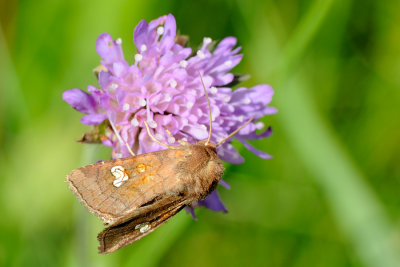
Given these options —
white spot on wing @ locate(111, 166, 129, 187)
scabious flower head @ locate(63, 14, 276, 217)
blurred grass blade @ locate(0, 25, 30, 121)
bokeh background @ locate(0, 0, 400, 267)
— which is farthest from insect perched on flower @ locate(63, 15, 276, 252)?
blurred grass blade @ locate(0, 25, 30, 121)

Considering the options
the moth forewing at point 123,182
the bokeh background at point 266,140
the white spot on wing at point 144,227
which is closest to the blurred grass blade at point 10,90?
the bokeh background at point 266,140

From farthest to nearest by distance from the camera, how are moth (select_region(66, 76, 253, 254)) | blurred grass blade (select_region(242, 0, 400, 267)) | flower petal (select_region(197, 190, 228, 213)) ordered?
blurred grass blade (select_region(242, 0, 400, 267))
flower petal (select_region(197, 190, 228, 213))
moth (select_region(66, 76, 253, 254))

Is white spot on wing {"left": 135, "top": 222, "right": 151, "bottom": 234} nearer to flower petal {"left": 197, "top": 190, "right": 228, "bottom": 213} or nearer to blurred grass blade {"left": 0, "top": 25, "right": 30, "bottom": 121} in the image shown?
flower petal {"left": 197, "top": 190, "right": 228, "bottom": 213}

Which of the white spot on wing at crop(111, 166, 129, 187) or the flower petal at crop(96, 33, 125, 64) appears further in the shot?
the flower petal at crop(96, 33, 125, 64)

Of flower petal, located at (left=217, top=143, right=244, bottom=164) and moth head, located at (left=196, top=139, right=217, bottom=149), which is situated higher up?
moth head, located at (left=196, top=139, right=217, bottom=149)

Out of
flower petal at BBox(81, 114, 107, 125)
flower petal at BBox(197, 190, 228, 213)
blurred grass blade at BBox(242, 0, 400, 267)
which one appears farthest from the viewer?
blurred grass blade at BBox(242, 0, 400, 267)

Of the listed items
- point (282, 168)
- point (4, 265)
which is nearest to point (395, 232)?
point (282, 168)

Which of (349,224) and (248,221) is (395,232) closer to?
(349,224)
